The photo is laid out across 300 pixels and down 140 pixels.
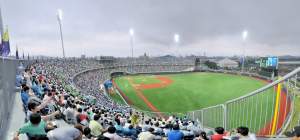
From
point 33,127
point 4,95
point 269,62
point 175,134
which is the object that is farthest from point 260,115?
point 269,62

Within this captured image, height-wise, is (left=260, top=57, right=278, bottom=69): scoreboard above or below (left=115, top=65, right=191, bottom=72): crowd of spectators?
above

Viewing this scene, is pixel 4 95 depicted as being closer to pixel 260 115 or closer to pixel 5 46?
pixel 5 46

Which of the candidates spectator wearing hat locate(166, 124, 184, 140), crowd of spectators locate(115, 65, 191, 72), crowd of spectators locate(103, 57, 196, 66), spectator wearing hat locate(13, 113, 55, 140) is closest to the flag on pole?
spectator wearing hat locate(13, 113, 55, 140)

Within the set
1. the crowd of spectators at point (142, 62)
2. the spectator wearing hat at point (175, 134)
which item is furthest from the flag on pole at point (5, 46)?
the crowd of spectators at point (142, 62)

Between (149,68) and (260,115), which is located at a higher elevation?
(260,115)

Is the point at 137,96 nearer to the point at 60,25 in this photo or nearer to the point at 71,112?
the point at 71,112

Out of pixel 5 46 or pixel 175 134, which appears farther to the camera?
pixel 5 46

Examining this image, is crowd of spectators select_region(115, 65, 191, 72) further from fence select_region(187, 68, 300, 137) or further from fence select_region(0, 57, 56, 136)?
fence select_region(0, 57, 56, 136)

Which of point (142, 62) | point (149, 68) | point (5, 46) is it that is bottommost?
point (149, 68)

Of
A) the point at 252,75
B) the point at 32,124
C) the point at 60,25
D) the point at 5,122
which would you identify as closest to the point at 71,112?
the point at 5,122

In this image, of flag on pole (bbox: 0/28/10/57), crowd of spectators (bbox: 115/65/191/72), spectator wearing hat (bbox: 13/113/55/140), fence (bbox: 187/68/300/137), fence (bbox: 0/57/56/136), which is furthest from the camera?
crowd of spectators (bbox: 115/65/191/72)

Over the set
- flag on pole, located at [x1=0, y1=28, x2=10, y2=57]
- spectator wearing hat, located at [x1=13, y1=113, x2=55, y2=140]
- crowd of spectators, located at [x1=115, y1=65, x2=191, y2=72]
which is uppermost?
flag on pole, located at [x1=0, y1=28, x2=10, y2=57]
